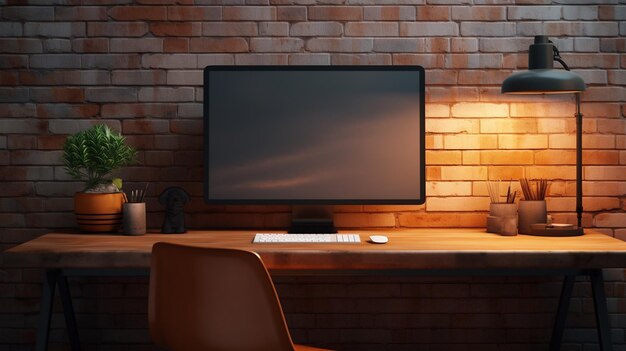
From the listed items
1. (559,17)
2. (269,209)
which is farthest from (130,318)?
(559,17)

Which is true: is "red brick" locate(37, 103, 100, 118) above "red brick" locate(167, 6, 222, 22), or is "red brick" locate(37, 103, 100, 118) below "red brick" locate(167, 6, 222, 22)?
below

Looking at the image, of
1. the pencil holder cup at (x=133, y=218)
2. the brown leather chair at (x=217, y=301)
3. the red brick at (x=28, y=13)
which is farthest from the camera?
the red brick at (x=28, y=13)

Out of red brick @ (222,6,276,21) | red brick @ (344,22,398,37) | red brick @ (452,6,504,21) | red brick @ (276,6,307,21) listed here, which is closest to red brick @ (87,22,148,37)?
red brick @ (222,6,276,21)

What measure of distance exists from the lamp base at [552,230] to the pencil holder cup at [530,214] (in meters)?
0.03

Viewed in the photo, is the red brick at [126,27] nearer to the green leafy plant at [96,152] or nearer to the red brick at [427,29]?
the green leafy plant at [96,152]

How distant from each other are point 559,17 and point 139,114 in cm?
169

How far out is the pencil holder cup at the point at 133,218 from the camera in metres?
2.65

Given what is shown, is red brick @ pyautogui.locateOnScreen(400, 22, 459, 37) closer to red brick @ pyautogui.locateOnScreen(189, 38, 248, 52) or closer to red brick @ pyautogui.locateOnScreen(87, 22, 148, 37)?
red brick @ pyautogui.locateOnScreen(189, 38, 248, 52)

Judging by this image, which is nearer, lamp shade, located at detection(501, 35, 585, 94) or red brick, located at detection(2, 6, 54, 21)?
lamp shade, located at detection(501, 35, 585, 94)

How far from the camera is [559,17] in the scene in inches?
116

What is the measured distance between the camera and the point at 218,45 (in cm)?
294

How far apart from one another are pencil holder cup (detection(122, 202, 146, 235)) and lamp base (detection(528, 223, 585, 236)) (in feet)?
4.55

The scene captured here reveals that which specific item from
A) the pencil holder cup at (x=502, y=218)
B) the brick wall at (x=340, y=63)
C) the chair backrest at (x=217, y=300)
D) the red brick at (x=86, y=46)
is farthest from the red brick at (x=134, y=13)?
the pencil holder cup at (x=502, y=218)

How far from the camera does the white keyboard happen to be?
2471mm
